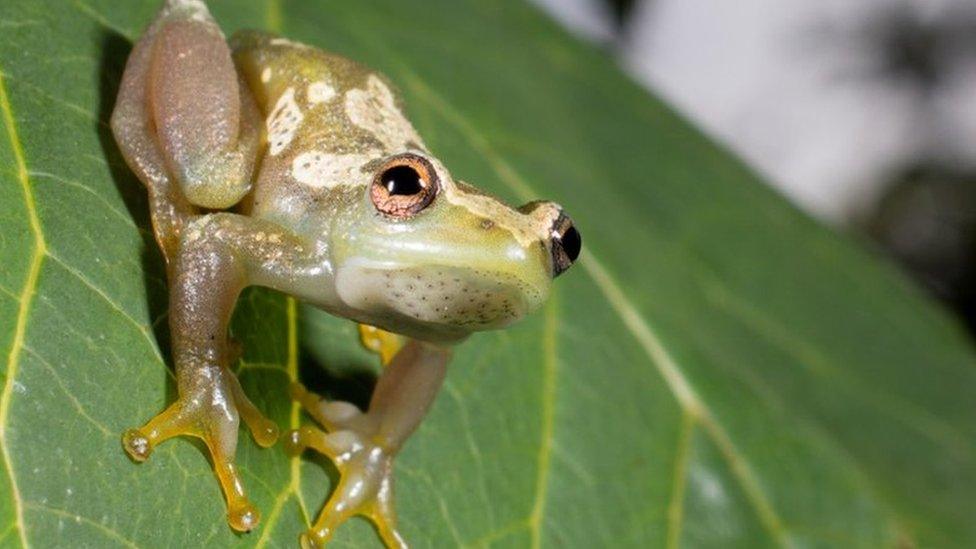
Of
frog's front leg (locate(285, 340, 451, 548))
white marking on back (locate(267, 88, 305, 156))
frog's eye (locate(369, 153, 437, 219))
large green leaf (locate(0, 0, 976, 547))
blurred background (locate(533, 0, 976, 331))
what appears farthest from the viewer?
blurred background (locate(533, 0, 976, 331))

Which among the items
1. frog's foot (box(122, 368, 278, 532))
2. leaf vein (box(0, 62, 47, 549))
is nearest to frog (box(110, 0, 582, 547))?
frog's foot (box(122, 368, 278, 532))

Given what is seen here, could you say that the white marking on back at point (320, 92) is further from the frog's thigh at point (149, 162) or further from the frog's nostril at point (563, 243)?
the frog's nostril at point (563, 243)

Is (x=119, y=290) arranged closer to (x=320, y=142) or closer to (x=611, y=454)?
(x=320, y=142)

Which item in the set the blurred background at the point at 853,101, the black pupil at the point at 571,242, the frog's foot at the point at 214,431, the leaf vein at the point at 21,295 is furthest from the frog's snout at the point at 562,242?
the blurred background at the point at 853,101

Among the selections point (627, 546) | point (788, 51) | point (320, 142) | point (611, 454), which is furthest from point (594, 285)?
point (788, 51)

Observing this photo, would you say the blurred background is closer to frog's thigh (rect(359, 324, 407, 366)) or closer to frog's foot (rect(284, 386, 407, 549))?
frog's thigh (rect(359, 324, 407, 366))

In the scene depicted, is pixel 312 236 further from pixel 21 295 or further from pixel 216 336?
pixel 21 295

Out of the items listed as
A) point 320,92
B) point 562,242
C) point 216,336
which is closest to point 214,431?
point 216,336
